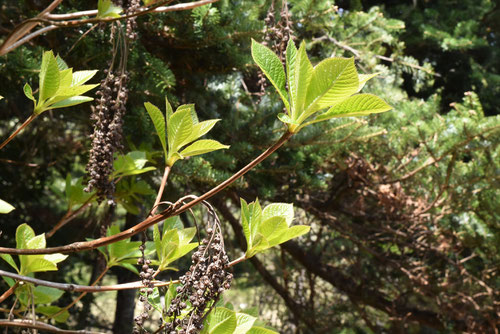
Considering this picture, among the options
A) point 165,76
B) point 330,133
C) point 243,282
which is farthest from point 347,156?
point 243,282

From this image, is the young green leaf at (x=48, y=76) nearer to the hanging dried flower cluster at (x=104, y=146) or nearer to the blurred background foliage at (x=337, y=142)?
the hanging dried flower cluster at (x=104, y=146)

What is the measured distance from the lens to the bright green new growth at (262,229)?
2.20 ft

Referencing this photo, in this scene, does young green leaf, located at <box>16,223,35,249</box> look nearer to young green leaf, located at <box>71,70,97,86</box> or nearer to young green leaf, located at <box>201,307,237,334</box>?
young green leaf, located at <box>71,70,97,86</box>

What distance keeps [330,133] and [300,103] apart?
101 centimetres

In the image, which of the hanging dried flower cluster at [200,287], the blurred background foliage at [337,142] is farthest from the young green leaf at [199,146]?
Answer: the blurred background foliage at [337,142]

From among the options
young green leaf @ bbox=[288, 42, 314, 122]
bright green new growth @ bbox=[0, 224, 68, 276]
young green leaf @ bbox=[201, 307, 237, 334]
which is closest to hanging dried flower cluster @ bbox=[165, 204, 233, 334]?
young green leaf @ bbox=[201, 307, 237, 334]

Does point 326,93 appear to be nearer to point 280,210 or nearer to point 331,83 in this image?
point 331,83

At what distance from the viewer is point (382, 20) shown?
6.76 feet

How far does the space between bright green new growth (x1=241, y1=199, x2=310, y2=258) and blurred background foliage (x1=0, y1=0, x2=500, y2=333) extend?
0.35 meters

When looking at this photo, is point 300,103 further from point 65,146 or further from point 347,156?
point 65,146

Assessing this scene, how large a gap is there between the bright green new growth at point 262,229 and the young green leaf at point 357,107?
0.54ft

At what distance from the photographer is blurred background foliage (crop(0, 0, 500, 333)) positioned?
1412mm

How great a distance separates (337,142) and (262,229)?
956 mm

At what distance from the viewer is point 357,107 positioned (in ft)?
A: 1.93
